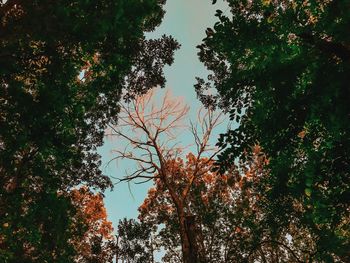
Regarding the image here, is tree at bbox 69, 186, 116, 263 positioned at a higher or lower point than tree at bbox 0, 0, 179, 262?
higher

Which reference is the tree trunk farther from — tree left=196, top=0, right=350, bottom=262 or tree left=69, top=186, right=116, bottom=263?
tree left=69, top=186, right=116, bottom=263

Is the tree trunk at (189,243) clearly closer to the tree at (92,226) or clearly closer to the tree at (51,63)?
the tree at (51,63)

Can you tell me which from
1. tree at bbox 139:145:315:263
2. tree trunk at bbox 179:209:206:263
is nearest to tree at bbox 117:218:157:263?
tree at bbox 139:145:315:263

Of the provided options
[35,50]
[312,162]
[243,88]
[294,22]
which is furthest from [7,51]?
[312,162]

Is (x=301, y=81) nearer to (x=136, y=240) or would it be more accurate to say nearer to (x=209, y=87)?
(x=209, y=87)

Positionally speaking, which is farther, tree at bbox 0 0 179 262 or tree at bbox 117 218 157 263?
tree at bbox 117 218 157 263

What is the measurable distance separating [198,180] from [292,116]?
19932mm

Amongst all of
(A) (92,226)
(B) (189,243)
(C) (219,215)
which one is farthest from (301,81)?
(A) (92,226)

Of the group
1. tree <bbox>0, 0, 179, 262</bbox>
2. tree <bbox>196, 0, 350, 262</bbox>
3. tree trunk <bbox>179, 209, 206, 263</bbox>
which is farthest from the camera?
tree trunk <bbox>179, 209, 206, 263</bbox>

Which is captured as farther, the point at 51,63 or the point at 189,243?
the point at 189,243

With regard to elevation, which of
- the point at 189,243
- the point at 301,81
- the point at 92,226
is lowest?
the point at 189,243

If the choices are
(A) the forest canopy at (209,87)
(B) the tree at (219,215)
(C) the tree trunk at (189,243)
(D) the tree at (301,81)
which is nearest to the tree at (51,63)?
(A) the forest canopy at (209,87)

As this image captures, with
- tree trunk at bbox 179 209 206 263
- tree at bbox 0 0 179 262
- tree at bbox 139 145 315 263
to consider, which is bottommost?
tree trunk at bbox 179 209 206 263

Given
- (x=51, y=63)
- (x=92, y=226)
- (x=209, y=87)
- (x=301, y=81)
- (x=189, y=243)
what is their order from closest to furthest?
(x=301, y=81)
(x=51, y=63)
(x=189, y=243)
(x=209, y=87)
(x=92, y=226)
